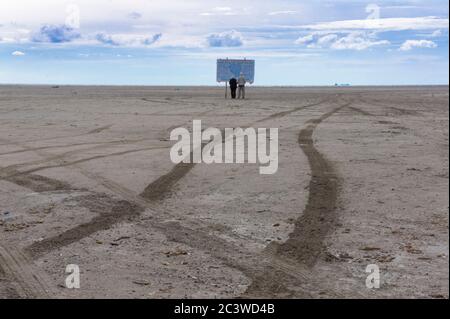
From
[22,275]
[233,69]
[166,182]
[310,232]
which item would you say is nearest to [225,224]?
[310,232]

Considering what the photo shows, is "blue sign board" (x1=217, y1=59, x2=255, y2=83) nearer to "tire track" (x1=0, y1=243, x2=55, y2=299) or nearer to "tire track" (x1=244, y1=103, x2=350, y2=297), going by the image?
"tire track" (x1=244, y1=103, x2=350, y2=297)

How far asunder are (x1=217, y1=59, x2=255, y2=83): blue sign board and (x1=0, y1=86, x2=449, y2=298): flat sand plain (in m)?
36.8

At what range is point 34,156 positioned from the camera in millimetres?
13547

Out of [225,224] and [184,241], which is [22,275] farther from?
[225,224]

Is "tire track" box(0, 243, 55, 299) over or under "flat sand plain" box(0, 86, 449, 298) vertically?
under

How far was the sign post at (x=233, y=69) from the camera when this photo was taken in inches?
1986

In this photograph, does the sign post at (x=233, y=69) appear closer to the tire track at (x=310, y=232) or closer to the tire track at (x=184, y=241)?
the tire track at (x=310, y=232)

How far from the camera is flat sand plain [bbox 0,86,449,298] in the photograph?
5.43 metres

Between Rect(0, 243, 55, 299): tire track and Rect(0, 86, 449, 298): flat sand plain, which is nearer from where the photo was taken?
Rect(0, 243, 55, 299): tire track

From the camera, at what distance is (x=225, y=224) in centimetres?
748

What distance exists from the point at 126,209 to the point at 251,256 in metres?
2.69

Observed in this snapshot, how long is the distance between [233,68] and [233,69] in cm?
9

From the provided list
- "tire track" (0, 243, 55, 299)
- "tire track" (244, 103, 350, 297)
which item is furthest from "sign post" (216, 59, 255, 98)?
"tire track" (0, 243, 55, 299)

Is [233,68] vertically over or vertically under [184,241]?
over
